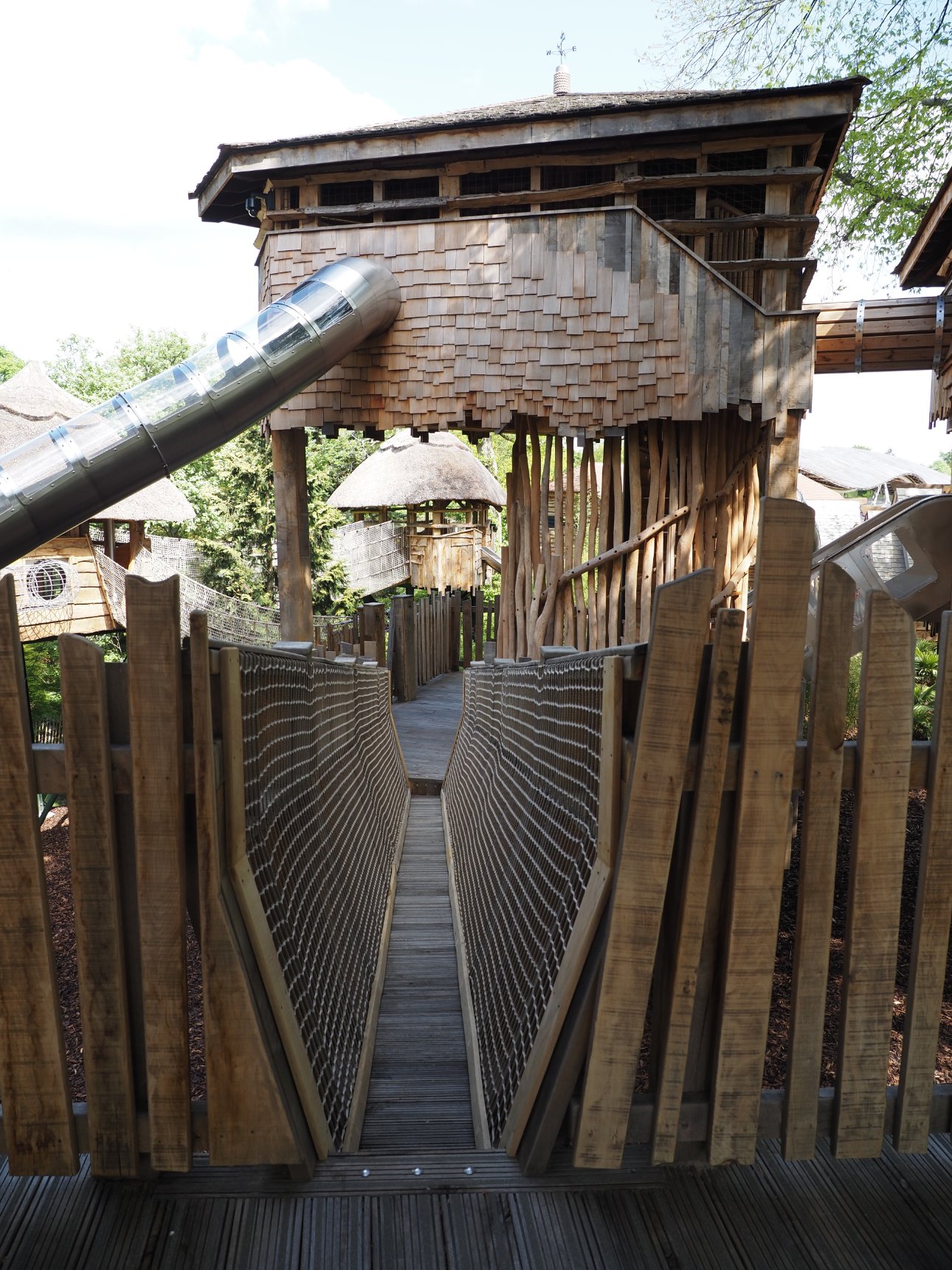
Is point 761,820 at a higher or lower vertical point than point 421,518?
lower

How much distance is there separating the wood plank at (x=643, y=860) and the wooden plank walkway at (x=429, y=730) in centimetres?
703

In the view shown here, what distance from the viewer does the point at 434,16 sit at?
73.1 m

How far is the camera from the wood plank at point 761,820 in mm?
1659

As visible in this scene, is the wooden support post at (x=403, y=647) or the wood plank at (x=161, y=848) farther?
the wooden support post at (x=403, y=647)

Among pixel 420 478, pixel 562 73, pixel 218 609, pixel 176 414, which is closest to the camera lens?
pixel 176 414

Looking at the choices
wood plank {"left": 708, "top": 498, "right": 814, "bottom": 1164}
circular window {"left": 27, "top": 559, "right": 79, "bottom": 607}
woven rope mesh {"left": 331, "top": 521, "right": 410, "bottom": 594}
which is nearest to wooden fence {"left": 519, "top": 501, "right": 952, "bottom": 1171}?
wood plank {"left": 708, "top": 498, "right": 814, "bottom": 1164}

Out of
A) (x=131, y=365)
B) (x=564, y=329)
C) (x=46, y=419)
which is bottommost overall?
(x=564, y=329)

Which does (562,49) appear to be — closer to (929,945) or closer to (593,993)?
(929,945)

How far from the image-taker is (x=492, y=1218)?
182cm

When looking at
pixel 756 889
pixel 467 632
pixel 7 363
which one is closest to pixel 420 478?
pixel 467 632

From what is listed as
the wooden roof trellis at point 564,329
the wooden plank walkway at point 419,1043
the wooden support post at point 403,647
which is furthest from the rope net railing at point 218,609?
the wooden plank walkway at point 419,1043

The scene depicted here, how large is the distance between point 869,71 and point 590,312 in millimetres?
14241

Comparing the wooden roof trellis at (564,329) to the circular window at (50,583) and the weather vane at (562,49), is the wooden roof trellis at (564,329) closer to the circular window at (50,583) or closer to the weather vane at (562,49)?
the circular window at (50,583)

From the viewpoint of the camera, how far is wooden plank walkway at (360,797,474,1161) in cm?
223
